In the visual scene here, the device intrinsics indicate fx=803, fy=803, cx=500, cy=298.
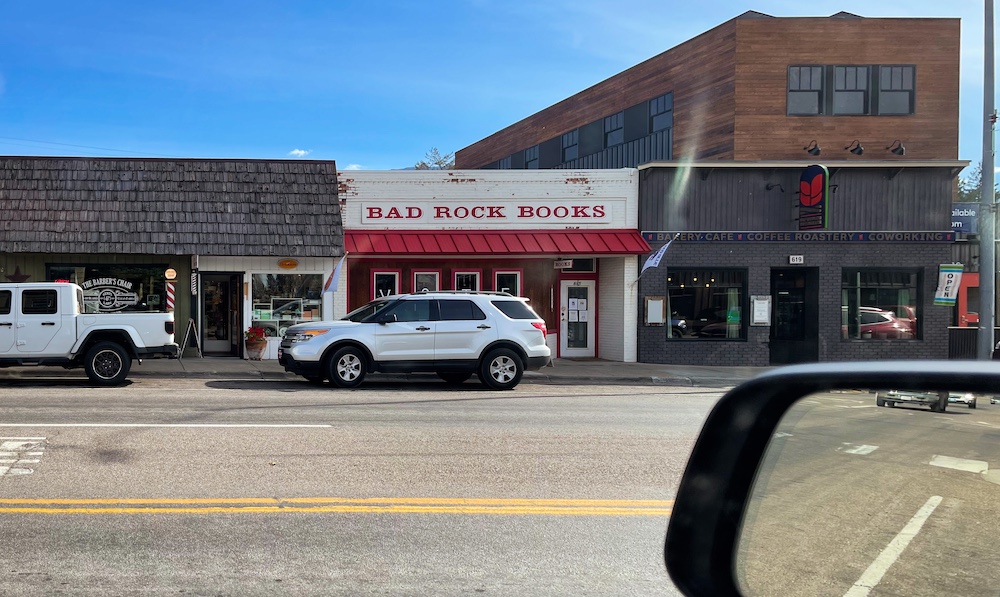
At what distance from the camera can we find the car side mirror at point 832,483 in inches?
61.8

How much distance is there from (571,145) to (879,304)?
18051mm

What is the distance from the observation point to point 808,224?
67.4 ft

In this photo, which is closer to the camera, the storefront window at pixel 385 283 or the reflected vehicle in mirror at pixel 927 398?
the reflected vehicle in mirror at pixel 927 398

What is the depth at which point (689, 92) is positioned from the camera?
27.3 meters

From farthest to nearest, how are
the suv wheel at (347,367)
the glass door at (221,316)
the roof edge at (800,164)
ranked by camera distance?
the roof edge at (800,164) < the glass door at (221,316) < the suv wheel at (347,367)

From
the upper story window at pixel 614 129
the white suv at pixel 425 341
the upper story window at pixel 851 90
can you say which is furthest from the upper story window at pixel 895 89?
the white suv at pixel 425 341

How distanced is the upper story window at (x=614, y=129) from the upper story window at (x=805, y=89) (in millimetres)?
9108

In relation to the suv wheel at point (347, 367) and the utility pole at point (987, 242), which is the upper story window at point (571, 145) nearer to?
the utility pole at point (987, 242)

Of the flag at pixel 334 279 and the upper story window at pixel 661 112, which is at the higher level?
the upper story window at pixel 661 112

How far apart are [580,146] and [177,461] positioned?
29999mm

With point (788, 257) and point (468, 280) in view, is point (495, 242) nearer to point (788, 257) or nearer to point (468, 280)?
point (468, 280)

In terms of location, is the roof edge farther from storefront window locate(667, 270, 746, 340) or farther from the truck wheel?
the truck wheel

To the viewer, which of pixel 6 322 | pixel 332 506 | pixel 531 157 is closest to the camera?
pixel 332 506

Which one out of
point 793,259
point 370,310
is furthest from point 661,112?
point 370,310
